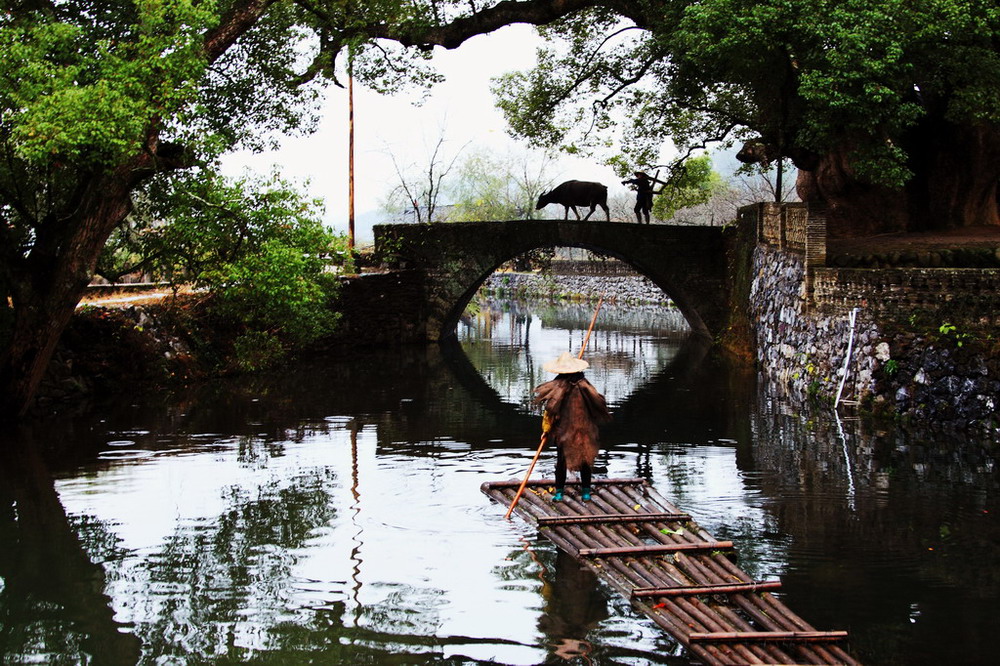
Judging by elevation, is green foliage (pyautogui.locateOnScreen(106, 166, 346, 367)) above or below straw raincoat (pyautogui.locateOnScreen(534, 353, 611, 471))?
above

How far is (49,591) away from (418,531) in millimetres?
3260

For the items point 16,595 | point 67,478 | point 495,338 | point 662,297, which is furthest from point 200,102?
point 662,297

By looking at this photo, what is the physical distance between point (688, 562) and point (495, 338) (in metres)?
23.3

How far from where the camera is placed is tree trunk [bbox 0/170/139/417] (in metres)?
15.1

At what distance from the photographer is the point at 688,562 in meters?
8.41

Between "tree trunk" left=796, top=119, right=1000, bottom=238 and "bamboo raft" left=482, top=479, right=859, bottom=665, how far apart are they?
1224 cm

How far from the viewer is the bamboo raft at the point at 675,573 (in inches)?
275

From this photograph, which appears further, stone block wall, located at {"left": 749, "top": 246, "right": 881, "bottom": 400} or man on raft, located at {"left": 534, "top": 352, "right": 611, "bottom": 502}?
stone block wall, located at {"left": 749, "top": 246, "right": 881, "bottom": 400}

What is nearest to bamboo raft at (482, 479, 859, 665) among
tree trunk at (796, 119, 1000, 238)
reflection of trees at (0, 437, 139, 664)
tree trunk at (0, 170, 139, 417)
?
reflection of trees at (0, 437, 139, 664)

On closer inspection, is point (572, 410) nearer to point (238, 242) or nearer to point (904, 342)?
point (904, 342)

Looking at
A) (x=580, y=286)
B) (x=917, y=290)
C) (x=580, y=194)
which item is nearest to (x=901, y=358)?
(x=917, y=290)

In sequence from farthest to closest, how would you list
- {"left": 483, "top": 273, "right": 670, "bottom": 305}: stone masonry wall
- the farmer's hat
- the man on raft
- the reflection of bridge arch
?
1. {"left": 483, "top": 273, "right": 670, "bottom": 305}: stone masonry wall
2. the reflection of bridge arch
3. the farmer's hat
4. the man on raft

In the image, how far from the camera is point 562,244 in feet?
90.5

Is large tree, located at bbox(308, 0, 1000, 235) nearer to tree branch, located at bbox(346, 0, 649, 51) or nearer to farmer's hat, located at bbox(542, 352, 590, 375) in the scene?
tree branch, located at bbox(346, 0, 649, 51)
